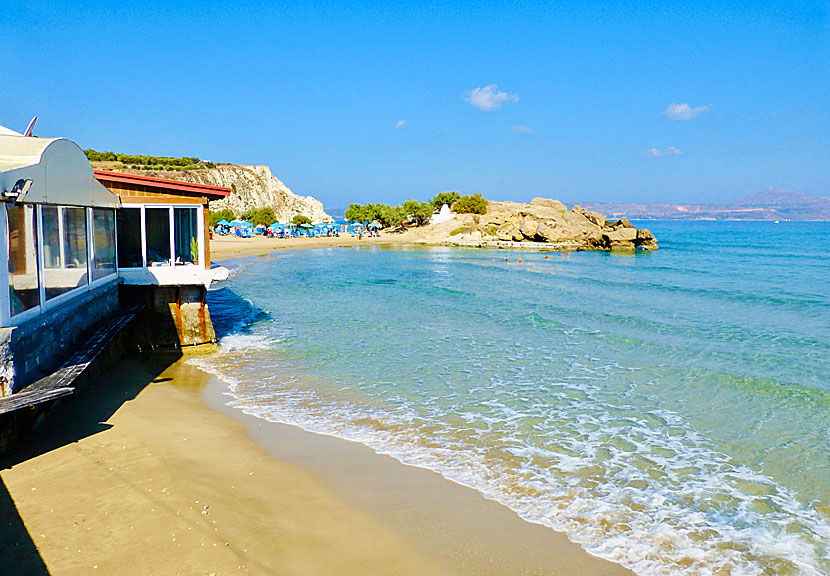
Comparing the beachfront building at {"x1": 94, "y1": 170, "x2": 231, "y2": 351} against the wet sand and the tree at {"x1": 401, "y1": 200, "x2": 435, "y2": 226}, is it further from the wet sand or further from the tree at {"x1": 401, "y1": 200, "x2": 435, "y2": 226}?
the tree at {"x1": 401, "y1": 200, "x2": 435, "y2": 226}

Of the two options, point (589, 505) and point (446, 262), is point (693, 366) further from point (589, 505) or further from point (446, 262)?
point (446, 262)

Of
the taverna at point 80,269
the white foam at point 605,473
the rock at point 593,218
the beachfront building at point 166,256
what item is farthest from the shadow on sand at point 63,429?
the rock at point 593,218

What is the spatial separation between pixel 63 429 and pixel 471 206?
73.1m

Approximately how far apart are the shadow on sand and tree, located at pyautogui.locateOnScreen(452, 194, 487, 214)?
67924 mm

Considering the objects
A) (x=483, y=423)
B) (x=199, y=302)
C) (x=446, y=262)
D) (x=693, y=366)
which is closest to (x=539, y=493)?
(x=483, y=423)

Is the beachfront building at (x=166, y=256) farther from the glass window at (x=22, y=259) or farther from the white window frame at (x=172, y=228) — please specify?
the glass window at (x=22, y=259)

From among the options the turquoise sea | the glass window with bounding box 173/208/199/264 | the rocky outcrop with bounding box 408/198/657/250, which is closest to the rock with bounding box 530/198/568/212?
the rocky outcrop with bounding box 408/198/657/250

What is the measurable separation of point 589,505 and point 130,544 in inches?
185

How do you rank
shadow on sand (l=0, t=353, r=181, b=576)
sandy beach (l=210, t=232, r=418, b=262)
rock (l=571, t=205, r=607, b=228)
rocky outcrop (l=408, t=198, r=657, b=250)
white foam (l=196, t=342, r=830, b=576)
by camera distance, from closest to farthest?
shadow on sand (l=0, t=353, r=181, b=576), white foam (l=196, t=342, r=830, b=576), sandy beach (l=210, t=232, r=418, b=262), rocky outcrop (l=408, t=198, r=657, b=250), rock (l=571, t=205, r=607, b=228)

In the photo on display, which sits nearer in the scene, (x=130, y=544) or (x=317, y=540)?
(x=130, y=544)

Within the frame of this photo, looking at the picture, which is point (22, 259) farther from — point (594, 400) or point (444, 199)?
point (444, 199)

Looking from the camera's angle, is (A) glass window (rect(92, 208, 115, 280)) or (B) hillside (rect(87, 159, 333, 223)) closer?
(A) glass window (rect(92, 208, 115, 280))

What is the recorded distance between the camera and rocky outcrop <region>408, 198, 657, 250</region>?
192 ft

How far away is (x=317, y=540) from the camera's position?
527 cm
